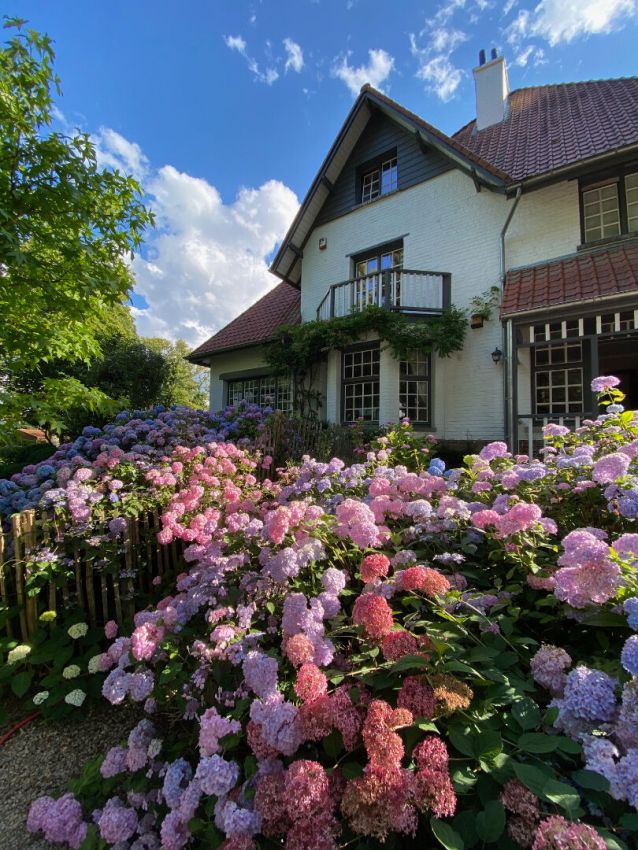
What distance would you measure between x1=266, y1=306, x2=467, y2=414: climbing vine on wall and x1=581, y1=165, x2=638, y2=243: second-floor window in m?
2.71

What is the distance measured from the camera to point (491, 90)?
1063 centimetres

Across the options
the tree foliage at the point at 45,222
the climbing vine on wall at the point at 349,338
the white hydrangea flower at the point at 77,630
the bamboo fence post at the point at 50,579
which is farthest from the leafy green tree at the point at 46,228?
the climbing vine on wall at the point at 349,338

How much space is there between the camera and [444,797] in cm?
84

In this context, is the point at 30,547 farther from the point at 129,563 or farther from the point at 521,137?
the point at 521,137

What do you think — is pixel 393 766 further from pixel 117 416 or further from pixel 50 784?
pixel 117 416

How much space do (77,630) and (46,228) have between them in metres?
3.42

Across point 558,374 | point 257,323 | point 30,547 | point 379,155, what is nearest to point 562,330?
point 558,374

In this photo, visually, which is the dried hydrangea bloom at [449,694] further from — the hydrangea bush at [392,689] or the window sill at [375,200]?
the window sill at [375,200]

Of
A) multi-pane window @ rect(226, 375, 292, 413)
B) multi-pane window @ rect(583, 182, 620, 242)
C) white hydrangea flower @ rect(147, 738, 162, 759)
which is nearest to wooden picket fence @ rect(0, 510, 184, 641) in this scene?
white hydrangea flower @ rect(147, 738, 162, 759)

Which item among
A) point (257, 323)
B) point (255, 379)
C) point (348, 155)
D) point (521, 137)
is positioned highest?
point (348, 155)

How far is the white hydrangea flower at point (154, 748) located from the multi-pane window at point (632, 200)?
963cm

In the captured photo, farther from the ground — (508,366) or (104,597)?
(508,366)

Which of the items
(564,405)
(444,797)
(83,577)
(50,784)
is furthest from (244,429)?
(564,405)

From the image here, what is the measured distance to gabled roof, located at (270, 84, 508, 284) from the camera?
7.96 m
